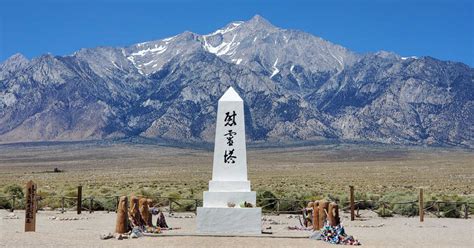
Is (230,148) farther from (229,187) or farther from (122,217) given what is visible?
(122,217)

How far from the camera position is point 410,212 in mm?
31906

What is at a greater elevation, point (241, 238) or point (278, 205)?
point (241, 238)

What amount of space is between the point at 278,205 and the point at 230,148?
462 inches

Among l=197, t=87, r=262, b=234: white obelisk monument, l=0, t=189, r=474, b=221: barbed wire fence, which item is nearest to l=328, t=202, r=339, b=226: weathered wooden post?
l=197, t=87, r=262, b=234: white obelisk monument

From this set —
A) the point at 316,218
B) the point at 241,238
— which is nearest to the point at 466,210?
the point at 316,218

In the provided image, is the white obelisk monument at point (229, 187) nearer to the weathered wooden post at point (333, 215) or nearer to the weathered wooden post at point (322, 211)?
the weathered wooden post at point (322, 211)

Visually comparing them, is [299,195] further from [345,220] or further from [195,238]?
[195,238]

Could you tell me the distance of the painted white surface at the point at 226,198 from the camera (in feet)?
67.9

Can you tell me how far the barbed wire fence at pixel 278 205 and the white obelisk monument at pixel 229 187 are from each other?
34.8 feet

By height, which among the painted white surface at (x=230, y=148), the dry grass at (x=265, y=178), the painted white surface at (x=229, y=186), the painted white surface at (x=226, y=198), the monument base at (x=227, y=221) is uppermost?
the painted white surface at (x=230, y=148)

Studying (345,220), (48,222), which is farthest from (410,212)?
(48,222)

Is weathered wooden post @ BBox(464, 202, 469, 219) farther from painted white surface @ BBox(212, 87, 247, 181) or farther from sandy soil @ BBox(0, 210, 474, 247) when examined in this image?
painted white surface @ BBox(212, 87, 247, 181)

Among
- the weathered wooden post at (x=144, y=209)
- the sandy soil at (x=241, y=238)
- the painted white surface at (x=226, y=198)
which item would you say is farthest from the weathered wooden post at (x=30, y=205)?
the painted white surface at (x=226, y=198)

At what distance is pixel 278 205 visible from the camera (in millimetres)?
32250
